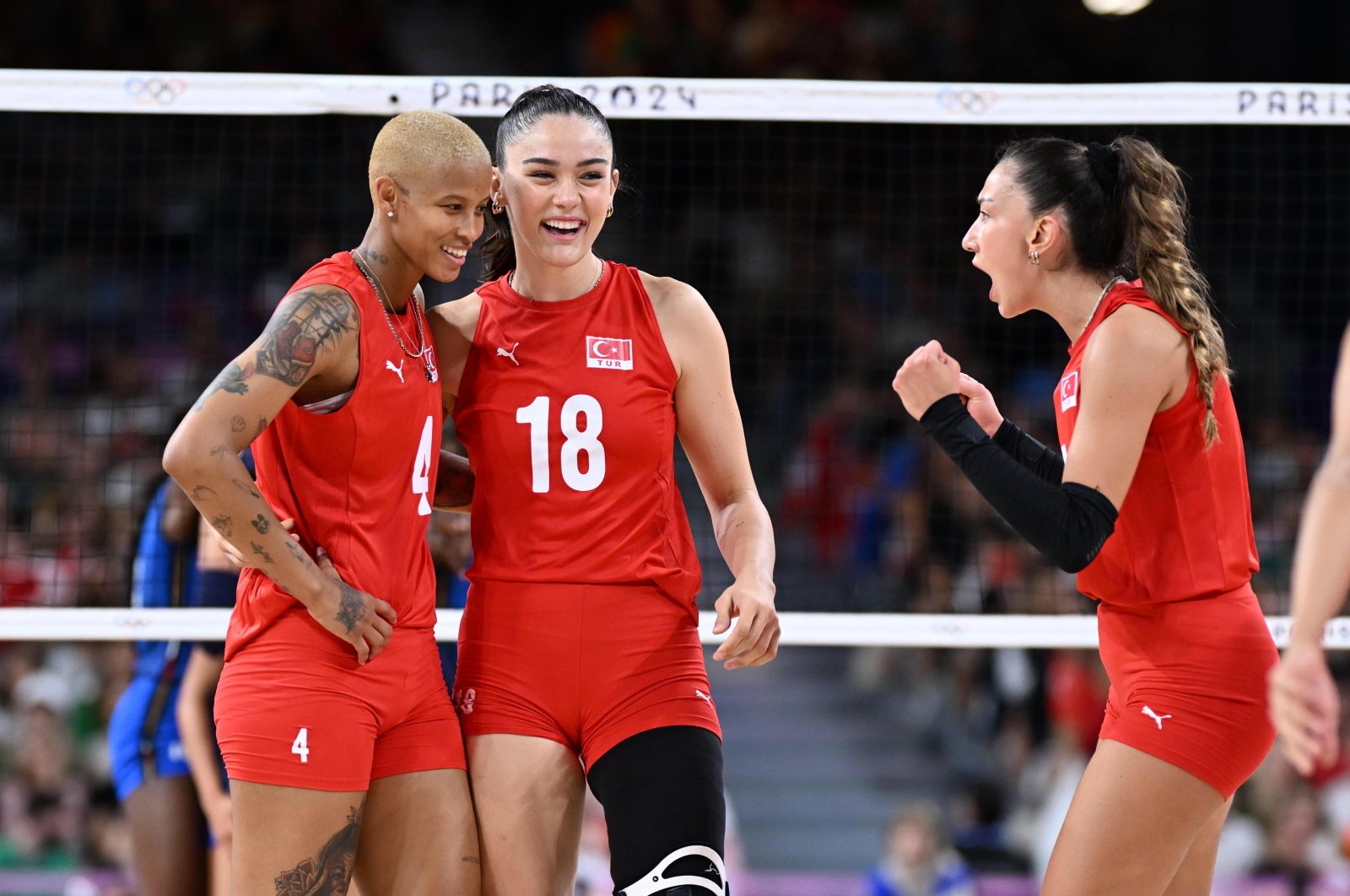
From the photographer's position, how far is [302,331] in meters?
3.27

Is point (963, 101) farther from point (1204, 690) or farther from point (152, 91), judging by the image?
point (152, 91)

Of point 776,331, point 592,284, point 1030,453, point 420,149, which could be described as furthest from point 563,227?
point 776,331

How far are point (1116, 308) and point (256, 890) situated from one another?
8.05 ft

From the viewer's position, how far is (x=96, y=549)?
30.0 feet

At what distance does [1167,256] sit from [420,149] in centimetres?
188

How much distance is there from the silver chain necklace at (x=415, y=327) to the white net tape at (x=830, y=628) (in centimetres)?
156

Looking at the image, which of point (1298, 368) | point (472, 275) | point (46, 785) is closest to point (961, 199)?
point (1298, 368)

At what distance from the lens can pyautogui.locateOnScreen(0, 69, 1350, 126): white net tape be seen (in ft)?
16.4

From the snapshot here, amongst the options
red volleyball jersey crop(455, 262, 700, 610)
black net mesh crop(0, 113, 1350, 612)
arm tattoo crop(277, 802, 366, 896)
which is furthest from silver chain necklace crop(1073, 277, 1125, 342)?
black net mesh crop(0, 113, 1350, 612)

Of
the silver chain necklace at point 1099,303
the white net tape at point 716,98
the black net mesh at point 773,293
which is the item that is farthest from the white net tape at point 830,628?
the black net mesh at point 773,293

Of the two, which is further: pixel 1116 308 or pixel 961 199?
pixel 961 199

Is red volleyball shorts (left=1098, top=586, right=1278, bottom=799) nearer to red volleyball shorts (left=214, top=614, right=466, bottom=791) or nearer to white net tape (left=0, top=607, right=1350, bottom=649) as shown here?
white net tape (left=0, top=607, right=1350, bottom=649)

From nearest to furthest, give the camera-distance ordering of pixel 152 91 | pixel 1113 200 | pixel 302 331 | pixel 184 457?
pixel 184 457, pixel 302 331, pixel 1113 200, pixel 152 91

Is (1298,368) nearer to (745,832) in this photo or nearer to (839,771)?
(839,771)
